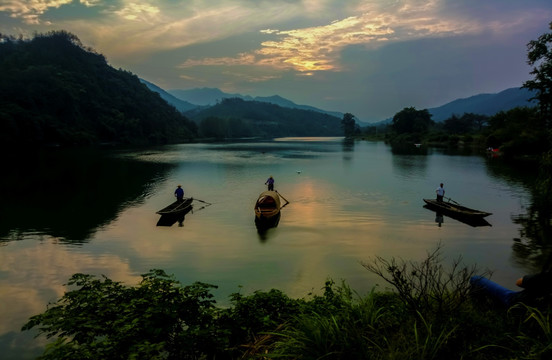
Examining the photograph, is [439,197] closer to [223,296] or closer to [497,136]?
[223,296]

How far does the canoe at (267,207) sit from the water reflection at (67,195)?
14441 mm

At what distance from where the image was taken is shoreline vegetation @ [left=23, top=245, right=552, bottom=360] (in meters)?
7.50

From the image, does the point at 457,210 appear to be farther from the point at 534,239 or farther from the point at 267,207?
the point at 267,207

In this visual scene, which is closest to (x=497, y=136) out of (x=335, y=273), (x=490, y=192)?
(x=490, y=192)

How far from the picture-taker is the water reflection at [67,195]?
30281 mm

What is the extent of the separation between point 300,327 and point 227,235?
2119 cm

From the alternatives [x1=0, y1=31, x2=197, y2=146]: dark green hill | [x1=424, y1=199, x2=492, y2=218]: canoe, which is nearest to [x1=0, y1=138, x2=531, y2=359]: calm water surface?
[x1=424, y1=199, x2=492, y2=218]: canoe

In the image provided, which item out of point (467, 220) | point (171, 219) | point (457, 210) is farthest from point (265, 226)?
point (467, 220)

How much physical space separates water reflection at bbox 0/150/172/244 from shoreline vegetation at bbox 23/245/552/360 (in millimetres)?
19043

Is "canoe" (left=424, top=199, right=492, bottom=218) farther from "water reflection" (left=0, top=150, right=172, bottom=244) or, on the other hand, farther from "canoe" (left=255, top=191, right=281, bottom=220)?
"water reflection" (left=0, top=150, right=172, bottom=244)

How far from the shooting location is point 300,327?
862 cm

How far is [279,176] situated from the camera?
217 feet

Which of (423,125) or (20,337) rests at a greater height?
(423,125)

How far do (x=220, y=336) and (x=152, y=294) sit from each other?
10.6 feet
